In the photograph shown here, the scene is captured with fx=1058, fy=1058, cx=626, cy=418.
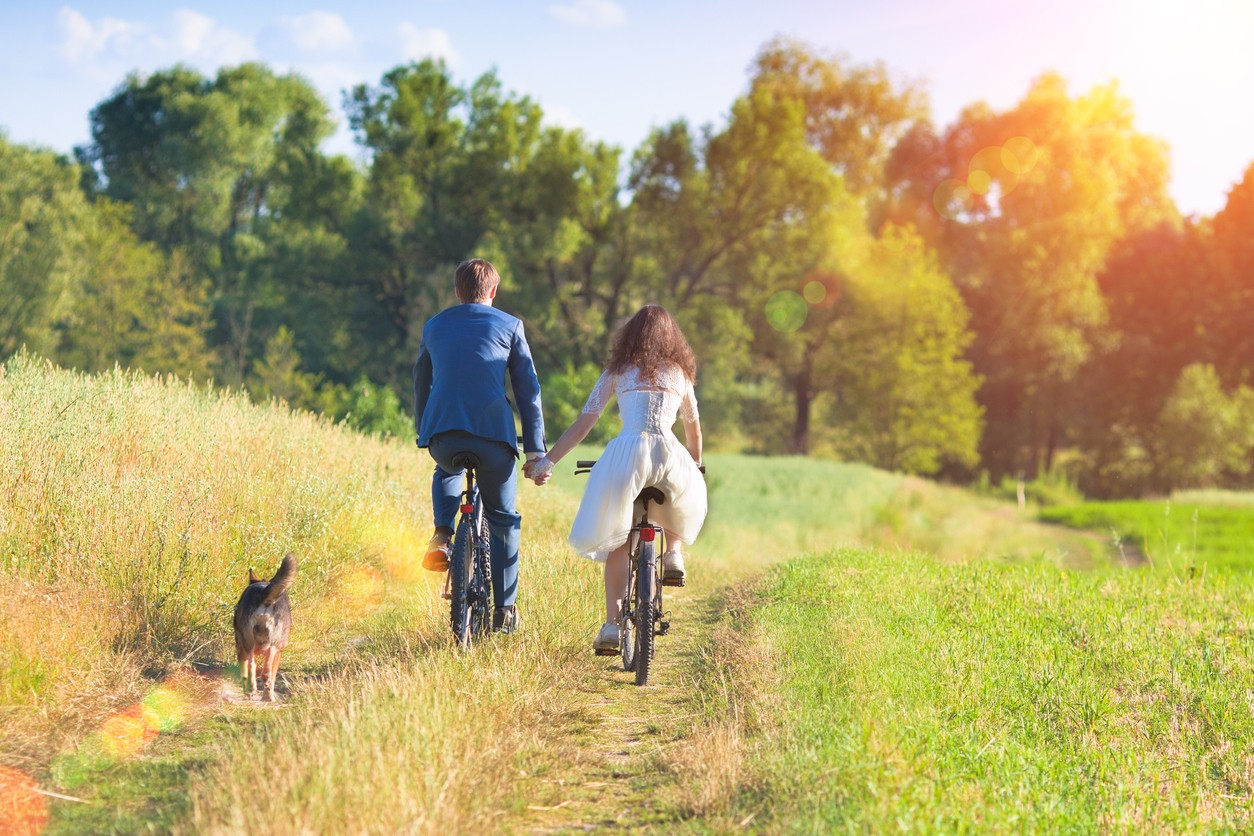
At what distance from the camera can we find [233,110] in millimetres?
49938

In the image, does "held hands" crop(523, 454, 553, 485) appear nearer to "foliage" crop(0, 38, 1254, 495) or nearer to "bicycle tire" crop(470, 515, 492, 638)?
"bicycle tire" crop(470, 515, 492, 638)

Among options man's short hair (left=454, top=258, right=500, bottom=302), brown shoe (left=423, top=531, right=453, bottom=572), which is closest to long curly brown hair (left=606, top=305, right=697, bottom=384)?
man's short hair (left=454, top=258, right=500, bottom=302)

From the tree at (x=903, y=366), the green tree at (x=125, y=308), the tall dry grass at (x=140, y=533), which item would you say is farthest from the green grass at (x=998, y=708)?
the tree at (x=903, y=366)

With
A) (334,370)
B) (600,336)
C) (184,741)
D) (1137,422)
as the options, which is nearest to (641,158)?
(600,336)

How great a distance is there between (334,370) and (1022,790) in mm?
41057

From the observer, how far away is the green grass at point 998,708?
386 cm

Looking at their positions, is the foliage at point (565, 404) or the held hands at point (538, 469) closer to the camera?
the held hands at point (538, 469)

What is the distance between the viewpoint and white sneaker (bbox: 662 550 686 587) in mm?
6082

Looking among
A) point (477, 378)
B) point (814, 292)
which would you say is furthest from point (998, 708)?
point (814, 292)

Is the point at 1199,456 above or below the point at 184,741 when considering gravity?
above

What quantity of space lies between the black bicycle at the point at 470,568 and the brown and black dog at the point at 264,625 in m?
0.89

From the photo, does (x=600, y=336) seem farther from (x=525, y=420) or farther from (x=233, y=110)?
(x=525, y=420)

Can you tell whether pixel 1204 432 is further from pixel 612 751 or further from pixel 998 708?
pixel 612 751

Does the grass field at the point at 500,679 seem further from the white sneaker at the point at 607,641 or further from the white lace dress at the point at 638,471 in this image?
the white lace dress at the point at 638,471
